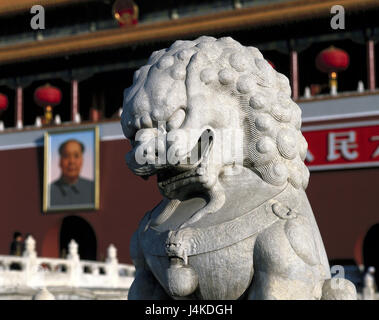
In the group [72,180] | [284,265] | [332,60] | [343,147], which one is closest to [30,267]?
[72,180]

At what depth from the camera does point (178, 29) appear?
13.6m

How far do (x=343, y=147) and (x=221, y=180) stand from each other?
9273 millimetres

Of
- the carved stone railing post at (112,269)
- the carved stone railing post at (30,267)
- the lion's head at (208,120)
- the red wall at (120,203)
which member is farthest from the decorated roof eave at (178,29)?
the lion's head at (208,120)

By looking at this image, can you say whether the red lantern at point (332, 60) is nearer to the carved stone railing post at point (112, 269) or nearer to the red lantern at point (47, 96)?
the carved stone railing post at point (112, 269)

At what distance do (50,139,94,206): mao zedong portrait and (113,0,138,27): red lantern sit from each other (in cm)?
249

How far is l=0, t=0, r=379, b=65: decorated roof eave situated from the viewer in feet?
41.1

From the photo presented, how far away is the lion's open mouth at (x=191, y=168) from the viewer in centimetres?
280

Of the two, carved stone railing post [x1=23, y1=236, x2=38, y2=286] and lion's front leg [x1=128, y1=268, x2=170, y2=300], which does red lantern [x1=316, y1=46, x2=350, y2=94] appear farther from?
lion's front leg [x1=128, y1=268, x2=170, y2=300]

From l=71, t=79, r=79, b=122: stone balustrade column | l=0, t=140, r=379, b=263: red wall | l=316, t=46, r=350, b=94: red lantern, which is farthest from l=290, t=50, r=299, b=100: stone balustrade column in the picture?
l=71, t=79, r=79, b=122: stone balustrade column

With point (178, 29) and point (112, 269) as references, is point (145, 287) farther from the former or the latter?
point (178, 29)

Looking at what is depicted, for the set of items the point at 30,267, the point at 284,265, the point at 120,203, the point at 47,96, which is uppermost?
the point at 47,96

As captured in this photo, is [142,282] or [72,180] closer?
[142,282]

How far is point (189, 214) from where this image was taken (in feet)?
9.29

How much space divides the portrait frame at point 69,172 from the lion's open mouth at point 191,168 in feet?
36.5
